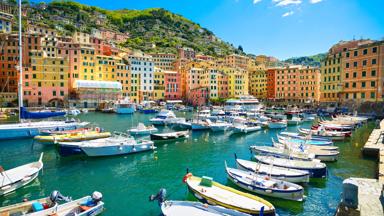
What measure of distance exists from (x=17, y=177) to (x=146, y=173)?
350 inches

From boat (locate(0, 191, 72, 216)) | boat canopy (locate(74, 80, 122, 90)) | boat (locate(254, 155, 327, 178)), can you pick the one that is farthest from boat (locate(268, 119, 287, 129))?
boat canopy (locate(74, 80, 122, 90))

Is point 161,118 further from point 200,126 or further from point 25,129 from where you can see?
point 25,129

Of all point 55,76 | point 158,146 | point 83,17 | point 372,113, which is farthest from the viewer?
point 83,17


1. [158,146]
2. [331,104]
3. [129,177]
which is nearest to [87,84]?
[158,146]

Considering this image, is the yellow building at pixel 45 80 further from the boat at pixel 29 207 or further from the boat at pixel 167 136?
the boat at pixel 29 207

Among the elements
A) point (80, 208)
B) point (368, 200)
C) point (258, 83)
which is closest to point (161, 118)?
point (80, 208)

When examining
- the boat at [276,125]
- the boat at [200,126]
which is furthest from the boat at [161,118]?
the boat at [276,125]

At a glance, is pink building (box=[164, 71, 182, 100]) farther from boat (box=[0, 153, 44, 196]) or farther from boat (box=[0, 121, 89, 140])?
boat (box=[0, 153, 44, 196])

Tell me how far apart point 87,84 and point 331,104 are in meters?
72.1

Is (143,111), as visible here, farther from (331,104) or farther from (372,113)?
(372,113)

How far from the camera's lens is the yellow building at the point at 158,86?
10325 centimetres

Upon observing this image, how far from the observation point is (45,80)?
78.1 metres

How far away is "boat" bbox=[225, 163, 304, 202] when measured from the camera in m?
15.3

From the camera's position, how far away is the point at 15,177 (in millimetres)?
17312
